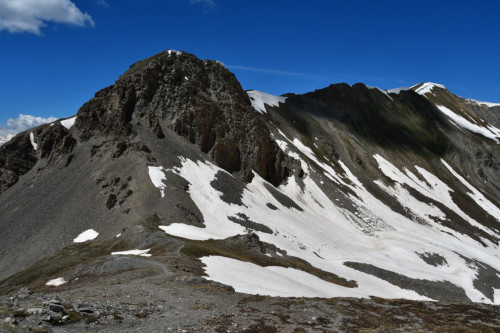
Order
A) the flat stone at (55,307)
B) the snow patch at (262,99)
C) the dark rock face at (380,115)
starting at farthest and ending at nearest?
the dark rock face at (380,115)
the snow patch at (262,99)
the flat stone at (55,307)

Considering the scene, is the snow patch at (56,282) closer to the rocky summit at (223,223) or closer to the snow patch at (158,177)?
the rocky summit at (223,223)

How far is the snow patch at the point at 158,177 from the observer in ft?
200

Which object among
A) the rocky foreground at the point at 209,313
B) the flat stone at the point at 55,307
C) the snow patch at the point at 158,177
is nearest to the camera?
the rocky foreground at the point at 209,313

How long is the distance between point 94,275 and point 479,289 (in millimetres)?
53120

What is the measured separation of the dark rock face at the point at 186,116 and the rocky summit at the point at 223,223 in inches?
14.0

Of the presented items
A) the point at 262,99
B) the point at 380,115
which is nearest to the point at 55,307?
the point at 262,99

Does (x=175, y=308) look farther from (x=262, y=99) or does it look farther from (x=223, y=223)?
(x=262, y=99)

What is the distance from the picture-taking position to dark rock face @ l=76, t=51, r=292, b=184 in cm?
8088

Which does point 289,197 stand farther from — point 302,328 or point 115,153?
point 302,328

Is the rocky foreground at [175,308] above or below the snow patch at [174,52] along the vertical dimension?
below

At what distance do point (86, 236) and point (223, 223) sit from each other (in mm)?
19253

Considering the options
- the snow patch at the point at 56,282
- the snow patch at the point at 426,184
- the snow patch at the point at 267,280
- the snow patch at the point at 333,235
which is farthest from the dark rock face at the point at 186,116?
the snow patch at the point at 56,282

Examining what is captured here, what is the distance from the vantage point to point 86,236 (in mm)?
52062

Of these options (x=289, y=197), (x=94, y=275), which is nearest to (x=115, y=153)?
(x=289, y=197)
